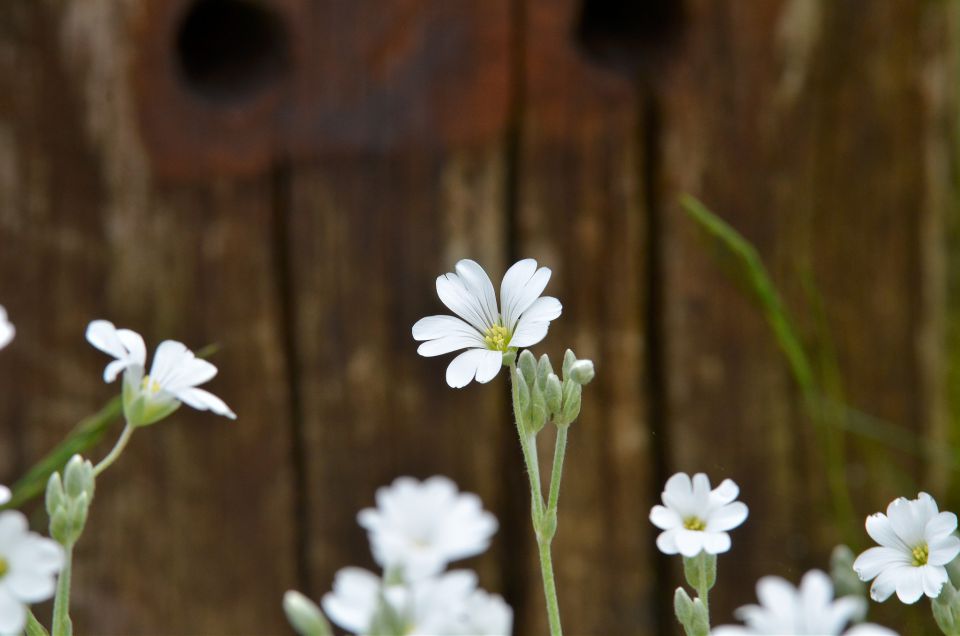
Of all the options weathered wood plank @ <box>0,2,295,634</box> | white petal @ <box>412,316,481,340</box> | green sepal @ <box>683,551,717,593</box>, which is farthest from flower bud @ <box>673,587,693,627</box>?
weathered wood plank @ <box>0,2,295,634</box>

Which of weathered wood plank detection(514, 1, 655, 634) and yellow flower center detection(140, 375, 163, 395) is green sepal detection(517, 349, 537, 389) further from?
weathered wood plank detection(514, 1, 655, 634)

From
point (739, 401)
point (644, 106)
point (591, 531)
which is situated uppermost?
point (644, 106)

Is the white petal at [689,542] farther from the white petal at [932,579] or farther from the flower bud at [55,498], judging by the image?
the flower bud at [55,498]

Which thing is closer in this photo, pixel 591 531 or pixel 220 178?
pixel 220 178

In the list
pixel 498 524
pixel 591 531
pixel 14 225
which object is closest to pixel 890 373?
pixel 591 531

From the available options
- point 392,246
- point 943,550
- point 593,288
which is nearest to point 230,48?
point 392,246

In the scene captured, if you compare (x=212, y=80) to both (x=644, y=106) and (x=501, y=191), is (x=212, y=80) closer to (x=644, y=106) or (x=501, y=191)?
(x=501, y=191)

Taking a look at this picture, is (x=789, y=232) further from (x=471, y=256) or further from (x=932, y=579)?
(x=932, y=579)
